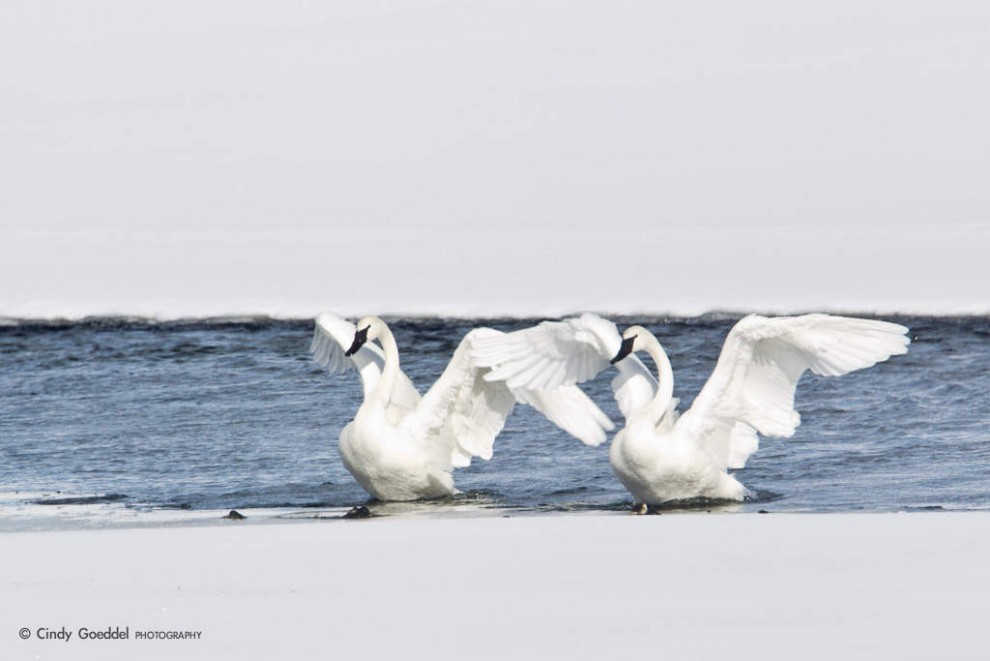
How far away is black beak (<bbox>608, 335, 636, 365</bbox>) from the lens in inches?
326

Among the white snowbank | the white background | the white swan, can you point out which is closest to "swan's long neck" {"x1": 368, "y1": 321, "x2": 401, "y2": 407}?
the white swan

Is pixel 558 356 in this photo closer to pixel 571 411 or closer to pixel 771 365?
pixel 571 411

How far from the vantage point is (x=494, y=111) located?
19.0m

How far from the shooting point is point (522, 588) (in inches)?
201

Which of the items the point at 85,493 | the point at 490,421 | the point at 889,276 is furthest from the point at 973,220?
the point at 85,493

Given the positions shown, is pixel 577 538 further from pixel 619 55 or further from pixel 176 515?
pixel 619 55

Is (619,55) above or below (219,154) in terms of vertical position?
above

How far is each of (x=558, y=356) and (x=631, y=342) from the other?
0.39 m

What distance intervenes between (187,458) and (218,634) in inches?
188

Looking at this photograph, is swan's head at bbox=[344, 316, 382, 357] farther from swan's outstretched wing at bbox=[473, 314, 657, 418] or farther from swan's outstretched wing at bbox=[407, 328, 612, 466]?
swan's outstretched wing at bbox=[473, 314, 657, 418]

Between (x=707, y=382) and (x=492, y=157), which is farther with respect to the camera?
(x=492, y=157)

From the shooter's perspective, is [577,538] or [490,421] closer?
[577,538]

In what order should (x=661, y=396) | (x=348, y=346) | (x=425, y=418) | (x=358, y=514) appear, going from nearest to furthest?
1. (x=358, y=514)
2. (x=661, y=396)
3. (x=425, y=418)
4. (x=348, y=346)

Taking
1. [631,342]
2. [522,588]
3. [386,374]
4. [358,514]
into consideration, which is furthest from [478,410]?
[522,588]
